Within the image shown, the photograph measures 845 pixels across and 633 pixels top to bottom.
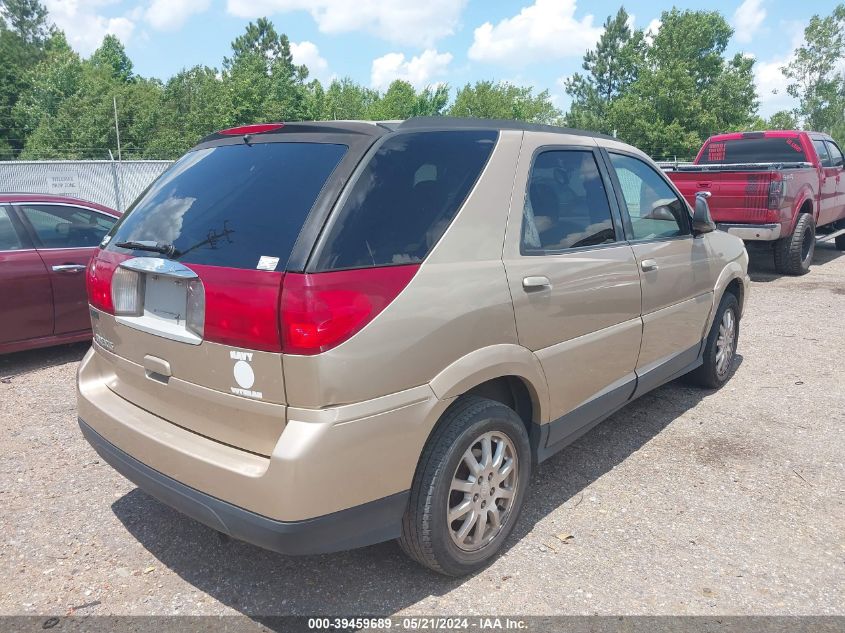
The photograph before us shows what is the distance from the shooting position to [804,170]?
9.98 metres

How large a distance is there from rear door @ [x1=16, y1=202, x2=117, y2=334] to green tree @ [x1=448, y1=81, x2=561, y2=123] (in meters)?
62.0

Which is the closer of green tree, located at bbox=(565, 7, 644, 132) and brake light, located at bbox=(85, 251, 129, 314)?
brake light, located at bbox=(85, 251, 129, 314)

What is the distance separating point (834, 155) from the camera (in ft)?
39.3

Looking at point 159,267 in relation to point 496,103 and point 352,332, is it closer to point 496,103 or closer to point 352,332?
point 352,332

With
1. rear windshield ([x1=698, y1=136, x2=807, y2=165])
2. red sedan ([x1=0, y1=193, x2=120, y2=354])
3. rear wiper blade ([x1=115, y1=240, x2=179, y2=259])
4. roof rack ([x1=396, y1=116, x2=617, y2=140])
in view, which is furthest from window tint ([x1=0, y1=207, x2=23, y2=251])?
rear windshield ([x1=698, y1=136, x2=807, y2=165])

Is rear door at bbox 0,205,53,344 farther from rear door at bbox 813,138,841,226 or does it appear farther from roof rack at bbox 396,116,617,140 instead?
rear door at bbox 813,138,841,226

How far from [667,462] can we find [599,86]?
7863 centimetres

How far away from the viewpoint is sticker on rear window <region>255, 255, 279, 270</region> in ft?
7.31

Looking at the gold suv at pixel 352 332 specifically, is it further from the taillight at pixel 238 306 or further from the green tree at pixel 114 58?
the green tree at pixel 114 58

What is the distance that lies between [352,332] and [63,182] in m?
15.9

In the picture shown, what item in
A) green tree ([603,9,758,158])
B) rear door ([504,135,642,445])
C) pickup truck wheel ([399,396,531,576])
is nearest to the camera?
pickup truck wheel ([399,396,531,576])

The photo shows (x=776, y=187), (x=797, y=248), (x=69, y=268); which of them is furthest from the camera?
(x=797, y=248)

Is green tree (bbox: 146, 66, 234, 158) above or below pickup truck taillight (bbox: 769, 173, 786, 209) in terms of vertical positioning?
above

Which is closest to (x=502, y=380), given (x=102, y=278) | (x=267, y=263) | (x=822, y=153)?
(x=267, y=263)
